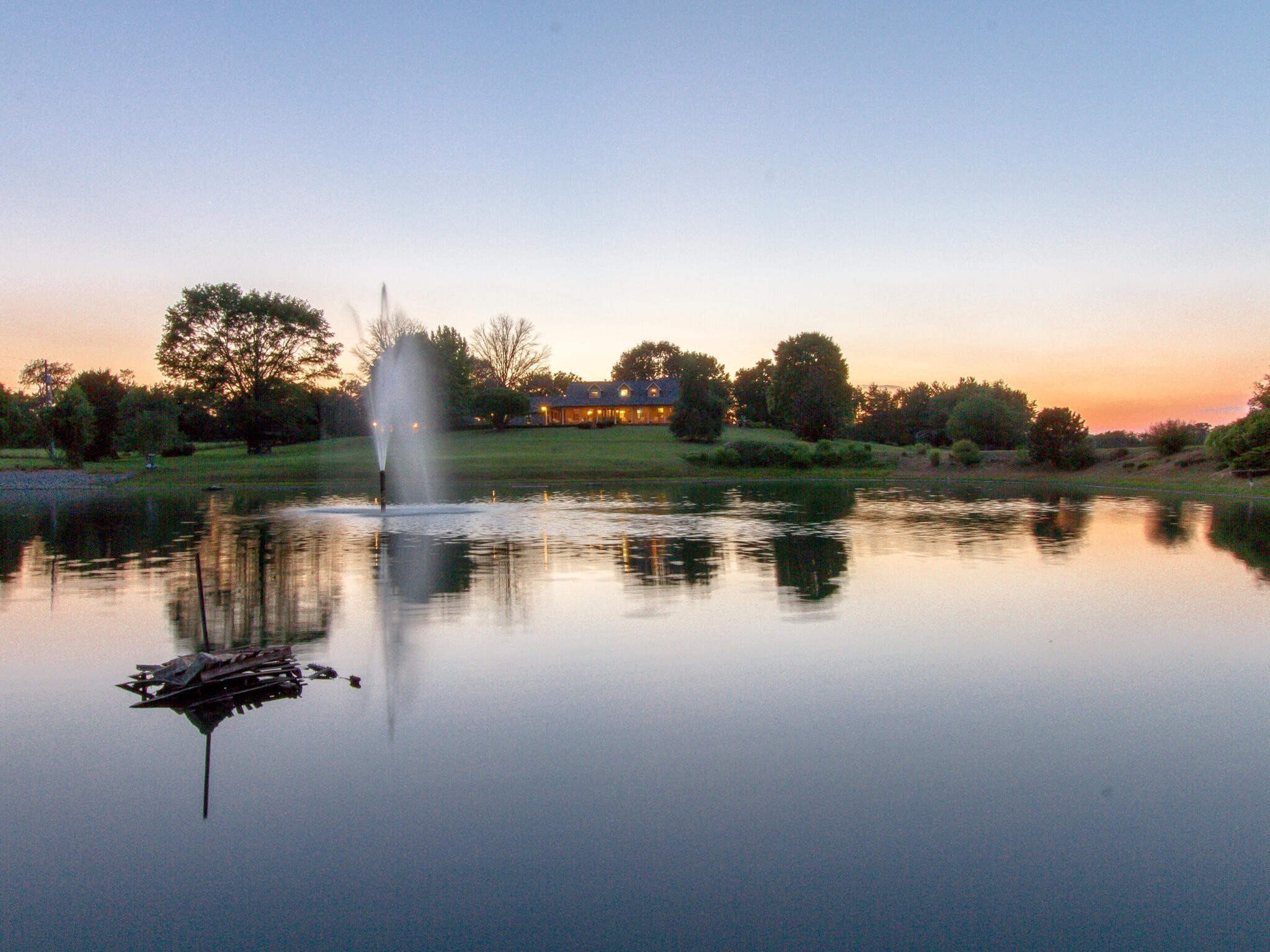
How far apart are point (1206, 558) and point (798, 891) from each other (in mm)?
22929

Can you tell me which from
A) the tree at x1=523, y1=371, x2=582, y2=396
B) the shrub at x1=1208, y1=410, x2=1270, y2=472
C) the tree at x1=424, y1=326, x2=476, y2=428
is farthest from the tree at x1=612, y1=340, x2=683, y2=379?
the shrub at x1=1208, y1=410, x2=1270, y2=472

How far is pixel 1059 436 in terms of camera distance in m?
67.2

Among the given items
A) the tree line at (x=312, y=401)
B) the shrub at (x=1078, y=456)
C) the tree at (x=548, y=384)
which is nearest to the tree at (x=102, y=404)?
the tree line at (x=312, y=401)

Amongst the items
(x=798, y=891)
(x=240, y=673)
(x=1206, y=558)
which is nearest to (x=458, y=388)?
(x=1206, y=558)

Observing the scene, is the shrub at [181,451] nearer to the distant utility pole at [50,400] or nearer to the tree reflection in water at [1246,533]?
the distant utility pole at [50,400]

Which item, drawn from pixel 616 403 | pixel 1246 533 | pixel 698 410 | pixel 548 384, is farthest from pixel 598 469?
pixel 548 384

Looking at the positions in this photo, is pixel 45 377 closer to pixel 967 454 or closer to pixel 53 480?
pixel 53 480

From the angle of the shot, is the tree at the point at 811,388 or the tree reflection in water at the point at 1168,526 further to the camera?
the tree at the point at 811,388

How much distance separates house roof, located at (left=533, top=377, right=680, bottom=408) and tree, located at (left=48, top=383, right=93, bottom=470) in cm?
6053

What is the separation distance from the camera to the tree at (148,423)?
72.4 m

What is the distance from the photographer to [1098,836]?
7.69m

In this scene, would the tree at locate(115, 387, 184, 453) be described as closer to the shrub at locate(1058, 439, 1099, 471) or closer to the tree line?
the tree line

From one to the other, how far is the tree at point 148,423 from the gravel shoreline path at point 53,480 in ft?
16.4

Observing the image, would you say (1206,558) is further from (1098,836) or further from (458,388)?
(458,388)
